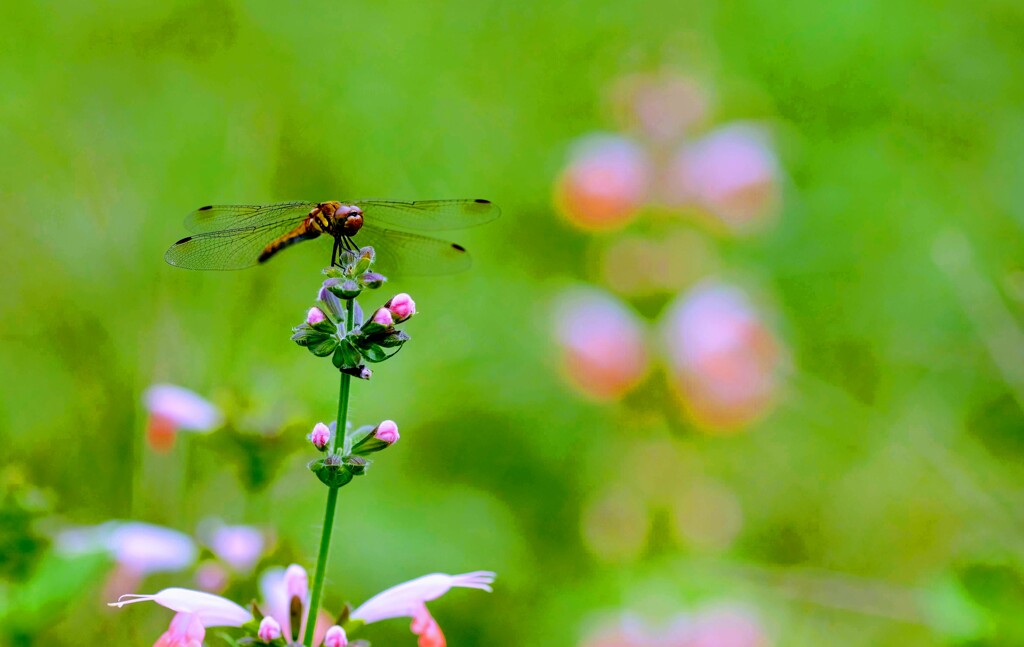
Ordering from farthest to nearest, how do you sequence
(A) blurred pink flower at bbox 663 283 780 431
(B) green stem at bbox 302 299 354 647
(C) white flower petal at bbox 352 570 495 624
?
(A) blurred pink flower at bbox 663 283 780 431
(C) white flower petal at bbox 352 570 495 624
(B) green stem at bbox 302 299 354 647

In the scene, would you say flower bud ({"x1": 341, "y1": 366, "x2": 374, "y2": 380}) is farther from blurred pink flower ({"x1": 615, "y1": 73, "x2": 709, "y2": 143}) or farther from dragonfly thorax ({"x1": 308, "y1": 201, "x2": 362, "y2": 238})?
blurred pink flower ({"x1": 615, "y1": 73, "x2": 709, "y2": 143})

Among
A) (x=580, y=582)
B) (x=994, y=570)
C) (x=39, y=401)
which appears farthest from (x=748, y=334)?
(x=39, y=401)

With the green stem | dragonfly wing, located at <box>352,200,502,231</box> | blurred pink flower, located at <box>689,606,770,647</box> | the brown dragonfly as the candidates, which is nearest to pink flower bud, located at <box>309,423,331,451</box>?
the green stem

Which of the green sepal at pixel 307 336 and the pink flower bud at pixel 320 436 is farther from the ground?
the green sepal at pixel 307 336

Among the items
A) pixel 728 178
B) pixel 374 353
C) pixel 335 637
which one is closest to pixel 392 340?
pixel 374 353

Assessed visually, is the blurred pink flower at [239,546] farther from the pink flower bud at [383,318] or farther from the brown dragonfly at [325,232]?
the pink flower bud at [383,318]

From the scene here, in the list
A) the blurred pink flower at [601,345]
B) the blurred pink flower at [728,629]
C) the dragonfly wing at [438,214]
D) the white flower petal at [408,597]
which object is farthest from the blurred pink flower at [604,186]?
the white flower petal at [408,597]

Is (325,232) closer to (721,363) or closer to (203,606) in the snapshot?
(203,606)
